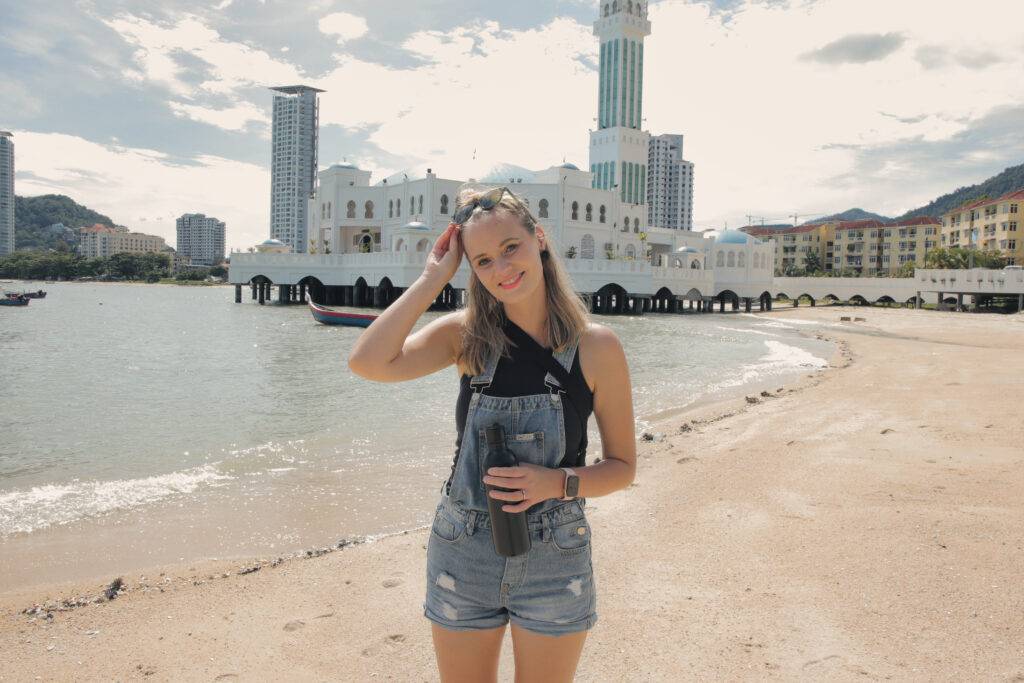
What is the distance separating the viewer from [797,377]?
19.2 m

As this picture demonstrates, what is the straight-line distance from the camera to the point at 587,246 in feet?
218

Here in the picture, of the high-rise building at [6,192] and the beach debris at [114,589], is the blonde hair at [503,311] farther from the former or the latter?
the high-rise building at [6,192]

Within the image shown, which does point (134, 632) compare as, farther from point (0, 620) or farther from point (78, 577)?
point (78, 577)

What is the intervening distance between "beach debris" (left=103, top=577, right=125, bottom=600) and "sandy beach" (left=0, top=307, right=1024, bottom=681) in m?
0.09

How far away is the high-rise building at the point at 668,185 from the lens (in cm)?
14950

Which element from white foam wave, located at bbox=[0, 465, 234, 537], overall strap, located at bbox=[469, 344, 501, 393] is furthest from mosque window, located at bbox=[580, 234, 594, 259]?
overall strap, located at bbox=[469, 344, 501, 393]

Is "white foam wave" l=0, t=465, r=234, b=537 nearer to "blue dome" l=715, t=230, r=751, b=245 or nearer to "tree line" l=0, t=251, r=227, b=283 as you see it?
"blue dome" l=715, t=230, r=751, b=245

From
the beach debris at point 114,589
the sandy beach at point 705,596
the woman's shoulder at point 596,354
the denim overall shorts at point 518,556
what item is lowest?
the beach debris at point 114,589

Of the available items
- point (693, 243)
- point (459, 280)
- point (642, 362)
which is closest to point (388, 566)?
point (642, 362)

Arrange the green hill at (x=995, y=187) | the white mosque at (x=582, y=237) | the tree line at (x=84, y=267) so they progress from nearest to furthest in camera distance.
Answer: the white mosque at (x=582, y=237)
the green hill at (x=995, y=187)
the tree line at (x=84, y=267)

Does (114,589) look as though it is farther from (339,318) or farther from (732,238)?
(732,238)

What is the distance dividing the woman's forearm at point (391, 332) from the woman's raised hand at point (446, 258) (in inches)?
0.9

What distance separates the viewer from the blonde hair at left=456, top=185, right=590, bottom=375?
2.20 metres

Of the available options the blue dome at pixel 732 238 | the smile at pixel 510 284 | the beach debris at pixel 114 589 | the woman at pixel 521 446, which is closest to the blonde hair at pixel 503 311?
the woman at pixel 521 446
